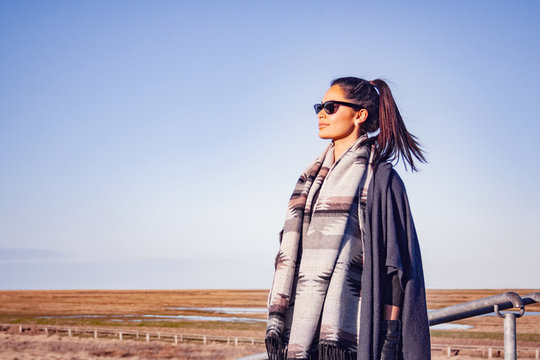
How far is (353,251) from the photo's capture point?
2174mm

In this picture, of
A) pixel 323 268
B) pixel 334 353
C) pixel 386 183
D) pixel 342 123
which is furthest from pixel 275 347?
pixel 342 123

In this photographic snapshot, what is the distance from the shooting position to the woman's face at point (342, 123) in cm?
247

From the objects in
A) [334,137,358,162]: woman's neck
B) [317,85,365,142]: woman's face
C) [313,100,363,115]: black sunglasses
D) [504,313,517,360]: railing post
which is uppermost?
[313,100,363,115]: black sunglasses

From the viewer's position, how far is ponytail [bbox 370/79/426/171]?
2.34m

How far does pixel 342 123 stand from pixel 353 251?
638 mm

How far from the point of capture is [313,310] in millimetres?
2107

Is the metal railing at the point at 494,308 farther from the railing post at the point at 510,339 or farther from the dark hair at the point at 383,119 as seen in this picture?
the dark hair at the point at 383,119

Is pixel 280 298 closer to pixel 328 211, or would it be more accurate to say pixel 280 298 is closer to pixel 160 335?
pixel 328 211

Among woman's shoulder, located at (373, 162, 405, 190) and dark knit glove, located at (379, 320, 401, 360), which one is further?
woman's shoulder, located at (373, 162, 405, 190)

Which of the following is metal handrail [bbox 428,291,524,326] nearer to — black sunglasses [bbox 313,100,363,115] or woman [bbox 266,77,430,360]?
woman [bbox 266,77,430,360]

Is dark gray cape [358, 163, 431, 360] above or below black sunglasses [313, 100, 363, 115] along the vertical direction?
below

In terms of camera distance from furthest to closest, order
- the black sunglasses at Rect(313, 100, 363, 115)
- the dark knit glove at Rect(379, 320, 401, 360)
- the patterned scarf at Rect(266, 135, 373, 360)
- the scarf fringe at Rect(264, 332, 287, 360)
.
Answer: the black sunglasses at Rect(313, 100, 363, 115)
the scarf fringe at Rect(264, 332, 287, 360)
the patterned scarf at Rect(266, 135, 373, 360)
the dark knit glove at Rect(379, 320, 401, 360)

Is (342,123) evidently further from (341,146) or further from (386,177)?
(386,177)

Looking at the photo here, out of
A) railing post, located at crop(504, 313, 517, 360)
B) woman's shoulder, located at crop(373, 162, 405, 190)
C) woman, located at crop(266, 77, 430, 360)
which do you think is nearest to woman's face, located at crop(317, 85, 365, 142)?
woman, located at crop(266, 77, 430, 360)
